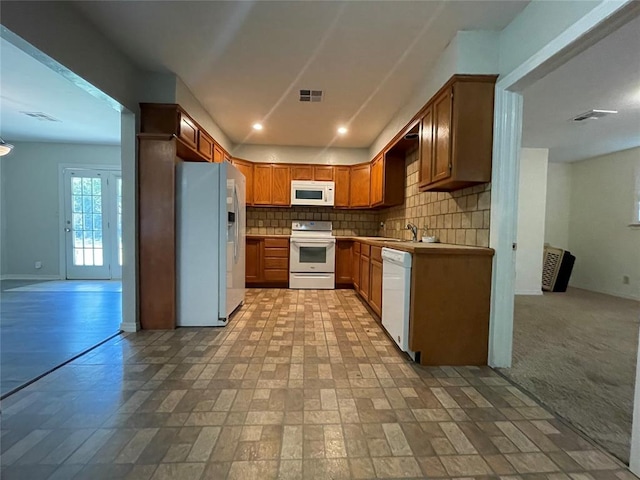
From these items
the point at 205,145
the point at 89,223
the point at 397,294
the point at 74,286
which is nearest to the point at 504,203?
the point at 397,294

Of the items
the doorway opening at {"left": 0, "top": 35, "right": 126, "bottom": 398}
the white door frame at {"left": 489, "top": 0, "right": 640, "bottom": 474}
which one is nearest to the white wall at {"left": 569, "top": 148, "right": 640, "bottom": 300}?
the white door frame at {"left": 489, "top": 0, "right": 640, "bottom": 474}

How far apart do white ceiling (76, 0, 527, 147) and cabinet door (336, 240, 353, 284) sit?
2.19 metres

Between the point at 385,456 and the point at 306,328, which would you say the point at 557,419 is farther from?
the point at 306,328

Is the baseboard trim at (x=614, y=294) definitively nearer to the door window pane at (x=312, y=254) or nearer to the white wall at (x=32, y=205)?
the door window pane at (x=312, y=254)

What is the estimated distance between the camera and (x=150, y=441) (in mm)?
1370

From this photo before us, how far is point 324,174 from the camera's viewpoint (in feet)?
17.4

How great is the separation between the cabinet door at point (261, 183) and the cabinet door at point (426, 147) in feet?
10.0

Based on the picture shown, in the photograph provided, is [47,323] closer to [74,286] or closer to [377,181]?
[74,286]

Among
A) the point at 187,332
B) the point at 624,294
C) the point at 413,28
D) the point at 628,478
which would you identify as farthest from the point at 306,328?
the point at 624,294

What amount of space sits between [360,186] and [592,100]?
307 centimetres

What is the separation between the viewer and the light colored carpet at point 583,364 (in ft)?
5.18

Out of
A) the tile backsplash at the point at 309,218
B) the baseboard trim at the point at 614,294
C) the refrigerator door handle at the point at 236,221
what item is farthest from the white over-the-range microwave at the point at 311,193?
the baseboard trim at the point at 614,294

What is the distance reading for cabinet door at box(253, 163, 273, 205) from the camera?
5207 mm

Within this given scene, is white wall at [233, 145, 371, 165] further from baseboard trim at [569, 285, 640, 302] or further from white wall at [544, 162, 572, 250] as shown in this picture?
baseboard trim at [569, 285, 640, 302]
